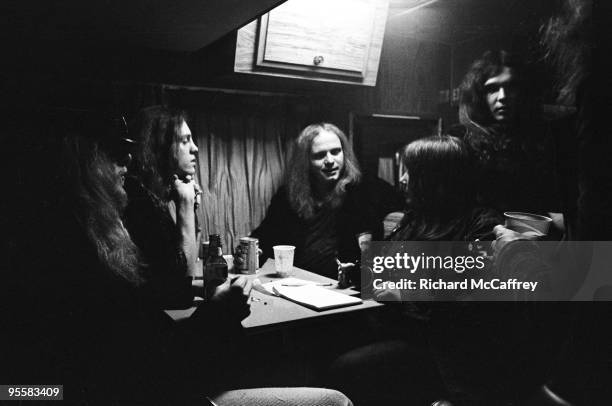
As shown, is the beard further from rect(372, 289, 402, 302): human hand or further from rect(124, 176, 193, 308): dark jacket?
rect(372, 289, 402, 302): human hand

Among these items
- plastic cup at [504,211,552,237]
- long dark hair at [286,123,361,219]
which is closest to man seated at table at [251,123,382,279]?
long dark hair at [286,123,361,219]

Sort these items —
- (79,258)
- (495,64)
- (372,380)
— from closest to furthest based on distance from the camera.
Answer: (79,258), (495,64), (372,380)

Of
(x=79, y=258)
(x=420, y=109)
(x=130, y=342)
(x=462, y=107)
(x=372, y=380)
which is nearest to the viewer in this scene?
(x=79, y=258)

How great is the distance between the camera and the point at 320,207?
2.81 m

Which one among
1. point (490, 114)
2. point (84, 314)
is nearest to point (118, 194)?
point (84, 314)

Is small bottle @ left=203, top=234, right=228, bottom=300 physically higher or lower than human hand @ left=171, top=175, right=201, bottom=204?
lower

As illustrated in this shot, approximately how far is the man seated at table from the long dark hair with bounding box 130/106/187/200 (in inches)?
27.4

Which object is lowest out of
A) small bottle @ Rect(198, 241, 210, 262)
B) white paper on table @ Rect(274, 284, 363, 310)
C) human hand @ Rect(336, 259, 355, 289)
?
white paper on table @ Rect(274, 284, 363, 310)

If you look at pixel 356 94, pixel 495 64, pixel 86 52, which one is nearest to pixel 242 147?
pixel 356 94

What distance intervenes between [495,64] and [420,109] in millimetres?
566

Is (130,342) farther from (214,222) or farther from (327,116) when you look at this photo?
(327,116)

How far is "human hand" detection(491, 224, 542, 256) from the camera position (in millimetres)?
1647

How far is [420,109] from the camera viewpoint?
2.27 meters

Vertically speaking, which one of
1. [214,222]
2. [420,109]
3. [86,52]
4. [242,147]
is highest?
Result: [86,52]
